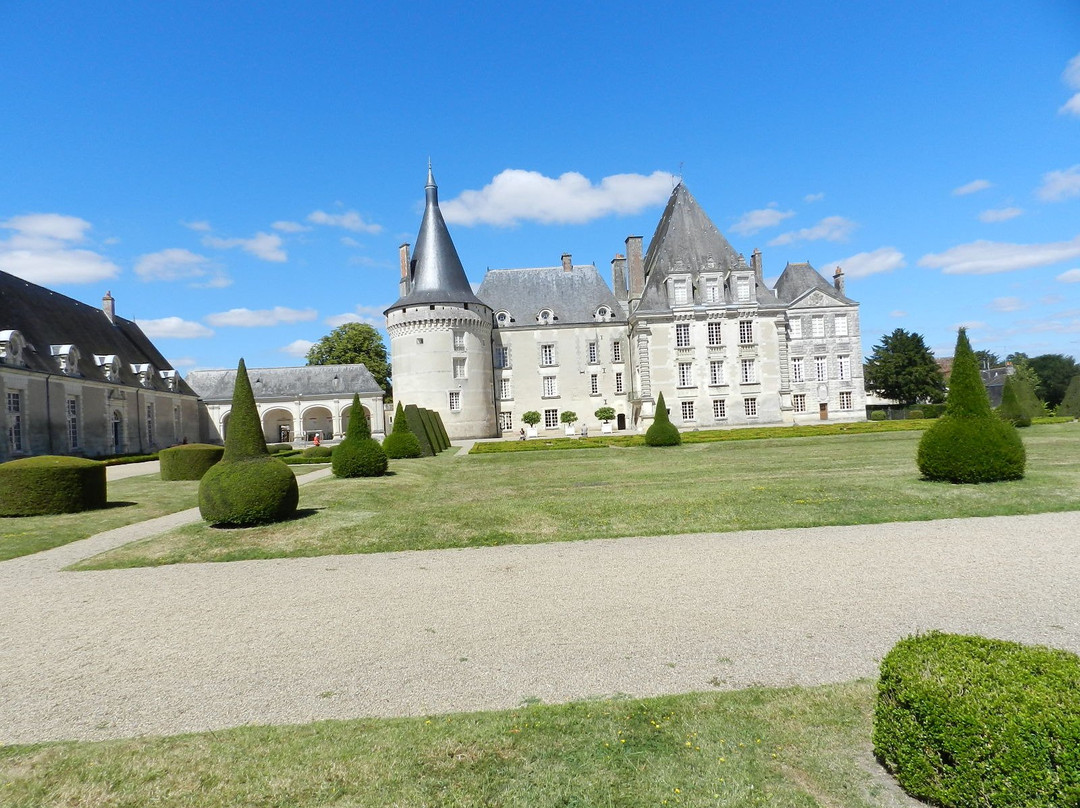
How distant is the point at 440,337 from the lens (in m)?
36.9

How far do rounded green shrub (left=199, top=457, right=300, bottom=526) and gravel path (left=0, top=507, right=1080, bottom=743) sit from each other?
1923 mm

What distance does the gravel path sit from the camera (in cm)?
403

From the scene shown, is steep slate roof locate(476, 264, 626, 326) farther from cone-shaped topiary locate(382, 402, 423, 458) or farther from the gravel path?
the gravel path

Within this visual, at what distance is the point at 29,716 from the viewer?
394cm

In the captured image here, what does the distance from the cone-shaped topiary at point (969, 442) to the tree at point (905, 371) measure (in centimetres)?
3954

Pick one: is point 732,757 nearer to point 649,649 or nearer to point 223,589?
point 649,649

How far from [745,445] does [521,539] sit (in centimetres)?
1699

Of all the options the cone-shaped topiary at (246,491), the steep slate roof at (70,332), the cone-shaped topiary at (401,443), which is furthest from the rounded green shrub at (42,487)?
the steep slate roof at (70,332)

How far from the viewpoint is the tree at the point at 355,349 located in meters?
55.2

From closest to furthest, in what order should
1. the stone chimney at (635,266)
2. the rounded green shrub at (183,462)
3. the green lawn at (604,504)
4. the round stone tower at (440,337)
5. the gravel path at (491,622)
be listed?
the gravel path at (491,622) → the green lawn at (604,504) → the rounded green shrub at (183,462) → the round stone tower at (440,337) → the stone chimney at (635,266)

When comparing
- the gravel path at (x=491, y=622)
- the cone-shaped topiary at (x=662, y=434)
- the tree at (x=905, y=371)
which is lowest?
the gravel path at (x=491, y=622)

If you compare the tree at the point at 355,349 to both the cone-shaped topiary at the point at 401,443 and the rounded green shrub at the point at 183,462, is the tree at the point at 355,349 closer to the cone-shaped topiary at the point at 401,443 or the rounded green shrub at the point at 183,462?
the cone-shaped topiary at the point at 401,443

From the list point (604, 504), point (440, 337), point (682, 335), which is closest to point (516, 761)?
point (604, 504)

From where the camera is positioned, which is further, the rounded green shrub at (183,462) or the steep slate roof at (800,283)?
the steep slate roof at (800,283)
